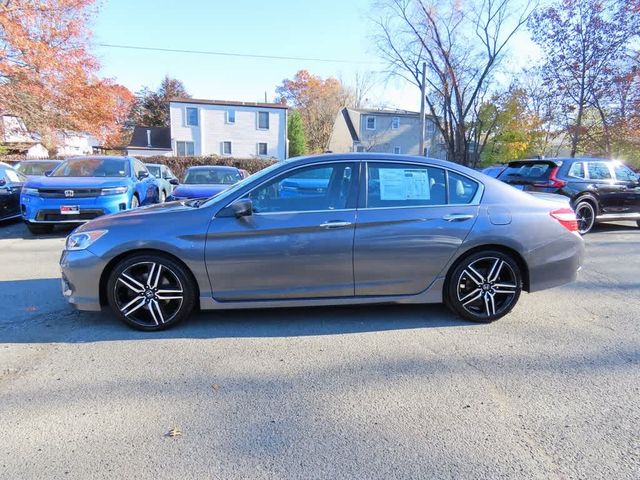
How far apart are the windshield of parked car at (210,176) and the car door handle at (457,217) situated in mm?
7165

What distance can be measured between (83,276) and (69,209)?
504 centimetres

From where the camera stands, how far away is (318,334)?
12.5ft

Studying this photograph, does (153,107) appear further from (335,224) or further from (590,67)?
(335,224)

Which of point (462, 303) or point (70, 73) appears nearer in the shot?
point (462, 303)

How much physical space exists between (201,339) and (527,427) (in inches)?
101

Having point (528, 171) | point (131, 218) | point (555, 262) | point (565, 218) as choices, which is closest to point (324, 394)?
point (131, 218)

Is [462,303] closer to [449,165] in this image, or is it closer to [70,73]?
[449,165]

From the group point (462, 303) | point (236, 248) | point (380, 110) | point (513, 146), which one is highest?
point (380, 110)

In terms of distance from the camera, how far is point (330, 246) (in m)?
3.79

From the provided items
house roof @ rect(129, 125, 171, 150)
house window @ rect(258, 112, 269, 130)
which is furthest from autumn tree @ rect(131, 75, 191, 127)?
house window @ rect(258, 112, 269, 130)

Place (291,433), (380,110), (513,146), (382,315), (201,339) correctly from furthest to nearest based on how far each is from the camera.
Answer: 1. (380,110)
2. (513,146)
3. (382,315)
4. (201,339)
5. (291,433)

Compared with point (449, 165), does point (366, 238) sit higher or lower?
lower

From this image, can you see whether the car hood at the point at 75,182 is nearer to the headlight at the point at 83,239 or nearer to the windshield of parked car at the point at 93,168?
the windshield of parked car at the point at 93,168

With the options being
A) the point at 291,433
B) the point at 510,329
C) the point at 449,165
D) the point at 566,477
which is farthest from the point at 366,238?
the point at 566,477
